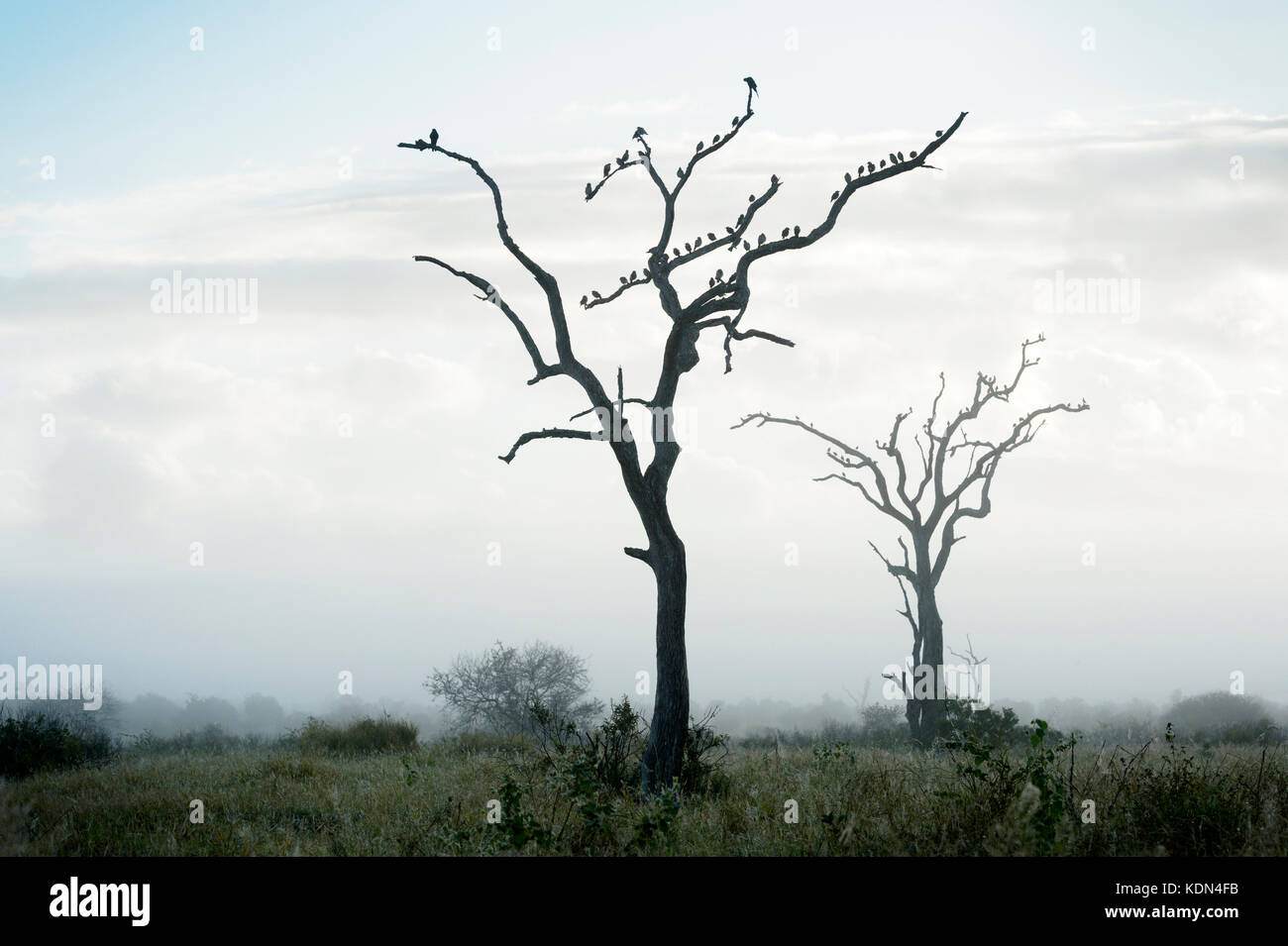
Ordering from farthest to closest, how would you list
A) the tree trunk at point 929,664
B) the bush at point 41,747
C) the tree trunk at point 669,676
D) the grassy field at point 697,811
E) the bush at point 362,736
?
1. the tree trunk at point 929,664
2. the bush at point 362,736
3. the bush at point 41,747
4. the tree trunk at point 669,676
5. the grassy field at point 697,811

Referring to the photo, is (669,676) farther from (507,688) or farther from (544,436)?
(507,688)

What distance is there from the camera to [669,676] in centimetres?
1157

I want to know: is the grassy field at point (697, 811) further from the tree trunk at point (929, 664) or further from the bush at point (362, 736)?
the tree trunk at point (929, 664)

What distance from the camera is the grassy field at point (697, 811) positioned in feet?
24.4

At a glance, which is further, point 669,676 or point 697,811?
point 669,676

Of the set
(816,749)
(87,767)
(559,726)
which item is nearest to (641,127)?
(559,726)

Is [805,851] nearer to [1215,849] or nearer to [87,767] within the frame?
[1215,849]

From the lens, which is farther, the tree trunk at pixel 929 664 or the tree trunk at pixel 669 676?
the tree trunk at pixel 929 664

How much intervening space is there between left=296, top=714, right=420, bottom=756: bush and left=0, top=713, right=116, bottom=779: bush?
3.38 meters

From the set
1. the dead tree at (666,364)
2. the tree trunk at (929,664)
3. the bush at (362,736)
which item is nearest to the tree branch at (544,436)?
the dead tree at (666,364)

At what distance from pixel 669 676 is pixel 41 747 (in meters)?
10.8

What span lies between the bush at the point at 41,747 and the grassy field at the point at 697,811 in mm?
1679

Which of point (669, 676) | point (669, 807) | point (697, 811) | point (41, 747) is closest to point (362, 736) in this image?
point (41, 747)
